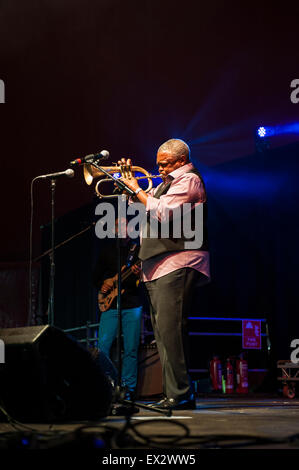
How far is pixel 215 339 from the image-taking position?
8070 millimetres

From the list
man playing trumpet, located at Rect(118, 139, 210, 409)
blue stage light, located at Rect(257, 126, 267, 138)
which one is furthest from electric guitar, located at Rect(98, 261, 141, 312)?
blue stage light, located at Rect(257, 126, 267, 138)

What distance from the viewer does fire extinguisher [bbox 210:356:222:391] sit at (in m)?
7.27

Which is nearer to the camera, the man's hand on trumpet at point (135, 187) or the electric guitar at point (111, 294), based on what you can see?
the man's hand on trumpet at point (135, 187)

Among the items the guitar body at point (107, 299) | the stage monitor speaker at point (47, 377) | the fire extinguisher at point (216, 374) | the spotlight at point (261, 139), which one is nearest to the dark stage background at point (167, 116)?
the spotlight at point (261, 139)

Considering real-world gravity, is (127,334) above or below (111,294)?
below

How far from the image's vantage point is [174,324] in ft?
10.1

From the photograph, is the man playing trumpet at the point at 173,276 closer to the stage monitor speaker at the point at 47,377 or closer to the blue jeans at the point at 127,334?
the stage monitor speaker at the point at 47,377

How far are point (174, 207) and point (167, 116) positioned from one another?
4.52 meters

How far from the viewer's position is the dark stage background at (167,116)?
654 centimetres

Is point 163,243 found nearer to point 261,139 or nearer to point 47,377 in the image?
point 47,377

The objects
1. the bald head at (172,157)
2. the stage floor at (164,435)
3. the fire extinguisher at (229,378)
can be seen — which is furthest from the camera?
the fire extinguisher at (229,378)

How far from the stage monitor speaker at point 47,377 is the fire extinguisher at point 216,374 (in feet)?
16.7

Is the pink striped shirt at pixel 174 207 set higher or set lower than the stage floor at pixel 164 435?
higher

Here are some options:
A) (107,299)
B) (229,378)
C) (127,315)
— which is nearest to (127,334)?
(127,315)
